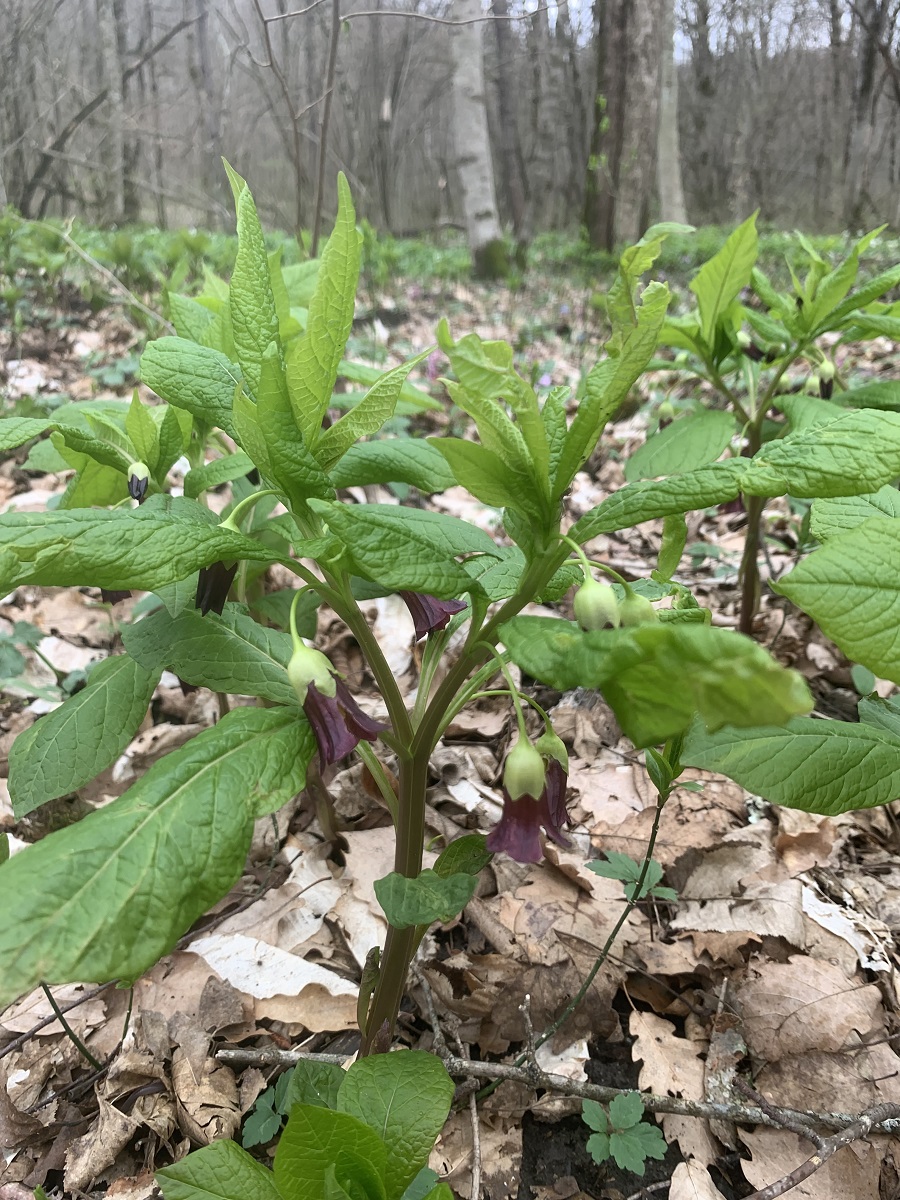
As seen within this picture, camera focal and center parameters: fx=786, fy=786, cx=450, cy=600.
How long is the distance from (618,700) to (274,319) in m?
0.64

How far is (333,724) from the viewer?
88 centimetres

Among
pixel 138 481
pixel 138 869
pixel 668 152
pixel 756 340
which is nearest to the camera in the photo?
pixel 138 869

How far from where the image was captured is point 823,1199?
1080 millimetres

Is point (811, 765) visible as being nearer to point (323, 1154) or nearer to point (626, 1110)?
Result: point (626, 1110)

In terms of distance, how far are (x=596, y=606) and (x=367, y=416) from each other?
0.43m

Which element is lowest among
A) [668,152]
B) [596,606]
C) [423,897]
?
[423,897]

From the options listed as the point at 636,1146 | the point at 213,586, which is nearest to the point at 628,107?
the point at 213,586

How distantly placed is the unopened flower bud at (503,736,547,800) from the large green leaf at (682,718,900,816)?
0.26 meters

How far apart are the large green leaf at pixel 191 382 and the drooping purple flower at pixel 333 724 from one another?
0.46 metres

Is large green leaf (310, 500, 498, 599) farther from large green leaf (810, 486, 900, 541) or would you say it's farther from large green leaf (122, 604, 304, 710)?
large green leaf (810, 486, 900, 541)

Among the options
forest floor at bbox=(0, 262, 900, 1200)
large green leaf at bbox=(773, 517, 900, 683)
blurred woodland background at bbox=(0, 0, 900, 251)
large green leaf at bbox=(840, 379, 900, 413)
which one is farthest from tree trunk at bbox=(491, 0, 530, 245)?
large green leaf at bbox=(773, 517, 900, 683)

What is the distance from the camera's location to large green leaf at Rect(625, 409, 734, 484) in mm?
1891

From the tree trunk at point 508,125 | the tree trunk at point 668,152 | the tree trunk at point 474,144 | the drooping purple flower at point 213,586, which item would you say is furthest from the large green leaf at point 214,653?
the tree trunk at point 508,125

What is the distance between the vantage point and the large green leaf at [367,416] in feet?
3.30
